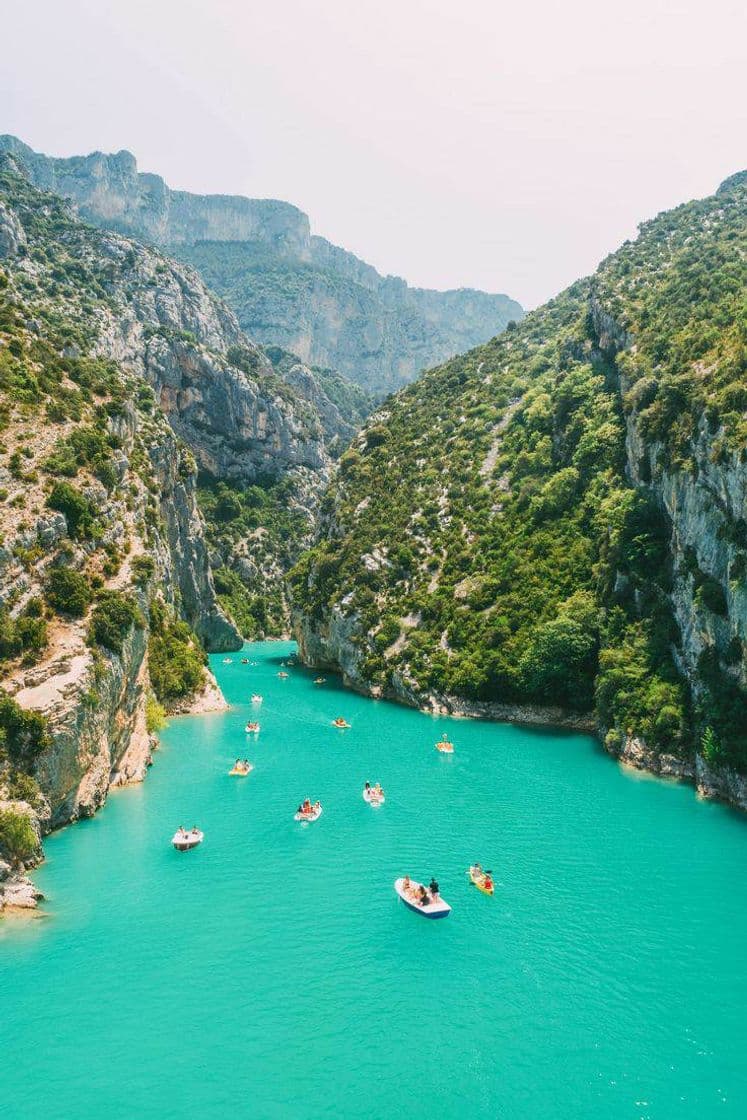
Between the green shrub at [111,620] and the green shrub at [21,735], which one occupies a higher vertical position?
the green shrub at [111,620]

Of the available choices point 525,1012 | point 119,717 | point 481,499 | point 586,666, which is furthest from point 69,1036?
point 481,499

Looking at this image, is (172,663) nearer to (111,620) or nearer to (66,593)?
(111,620)

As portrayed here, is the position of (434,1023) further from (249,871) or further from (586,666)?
(586,666)

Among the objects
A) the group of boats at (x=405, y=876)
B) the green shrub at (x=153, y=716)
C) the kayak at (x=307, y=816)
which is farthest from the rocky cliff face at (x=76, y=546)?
the kayak at (x=307, y=816)

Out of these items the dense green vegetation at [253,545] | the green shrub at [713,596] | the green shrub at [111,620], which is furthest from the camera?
the dense green vegetation at [253,545]

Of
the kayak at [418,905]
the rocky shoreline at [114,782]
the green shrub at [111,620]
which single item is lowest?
the rocky shoreline at [114,782]

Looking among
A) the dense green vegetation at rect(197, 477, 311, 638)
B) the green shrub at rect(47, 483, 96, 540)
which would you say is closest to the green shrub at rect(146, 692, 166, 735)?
the green shrub at rect(47, 483, 96, 540)

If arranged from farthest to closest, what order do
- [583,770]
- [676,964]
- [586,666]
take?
1. [586,666]
2. [583,770]
3. [676,964]

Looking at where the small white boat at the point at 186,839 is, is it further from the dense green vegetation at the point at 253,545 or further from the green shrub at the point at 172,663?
the dense green vegetation at the point at 253,545
